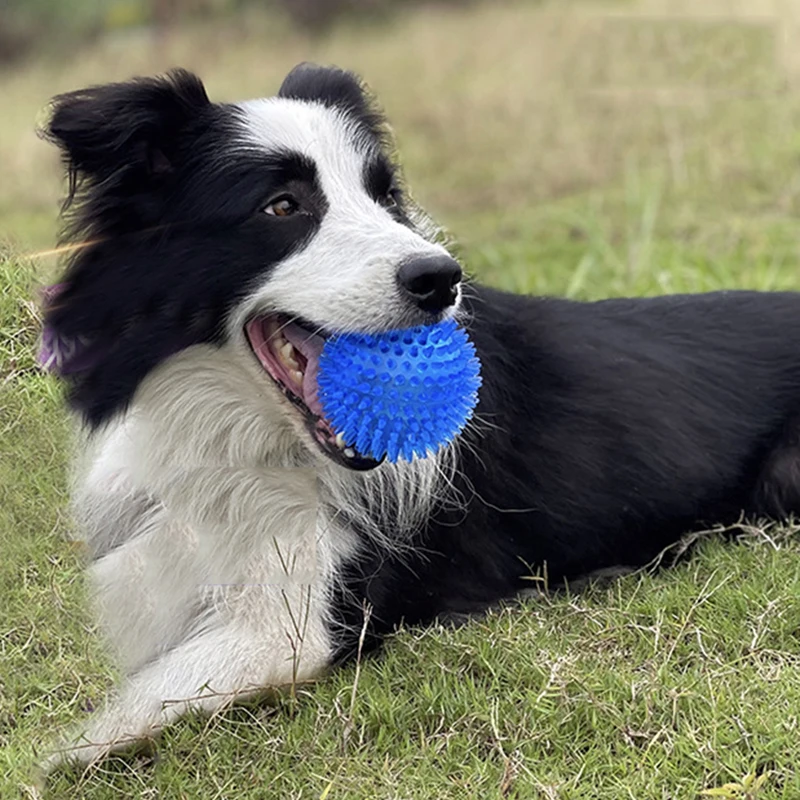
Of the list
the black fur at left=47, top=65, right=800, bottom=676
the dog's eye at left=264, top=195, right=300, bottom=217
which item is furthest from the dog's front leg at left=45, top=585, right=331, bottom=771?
the dog's eye at left=264, top=195, right=300, bottom=217

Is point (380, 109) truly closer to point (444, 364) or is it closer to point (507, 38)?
point (444, 364)

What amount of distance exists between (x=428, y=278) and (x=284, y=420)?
58 centimetres

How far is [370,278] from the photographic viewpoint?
8.71 feet

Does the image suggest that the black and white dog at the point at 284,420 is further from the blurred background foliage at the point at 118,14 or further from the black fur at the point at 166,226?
the blurred background foliage at the point at 118,14

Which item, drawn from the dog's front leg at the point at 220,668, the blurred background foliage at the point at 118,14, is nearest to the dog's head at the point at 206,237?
the dog's front leg at the point at 220,668

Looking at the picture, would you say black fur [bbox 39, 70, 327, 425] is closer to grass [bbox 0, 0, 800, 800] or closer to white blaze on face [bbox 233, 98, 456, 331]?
white blaze on face [bbox 233, 98, 456, 331]

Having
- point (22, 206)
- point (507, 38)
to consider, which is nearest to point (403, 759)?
point (22, 206)

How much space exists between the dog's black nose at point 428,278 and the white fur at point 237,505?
0.29ft

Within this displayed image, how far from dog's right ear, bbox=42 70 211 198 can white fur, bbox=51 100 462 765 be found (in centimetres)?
19

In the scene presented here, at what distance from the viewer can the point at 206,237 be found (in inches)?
111

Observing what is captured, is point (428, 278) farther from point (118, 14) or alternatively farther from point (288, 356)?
point (118, 14)

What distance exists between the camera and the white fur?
9.16 feet

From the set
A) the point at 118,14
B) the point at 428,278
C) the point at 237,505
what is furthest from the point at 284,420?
the point at 118,14

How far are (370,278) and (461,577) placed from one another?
3.42 ft
